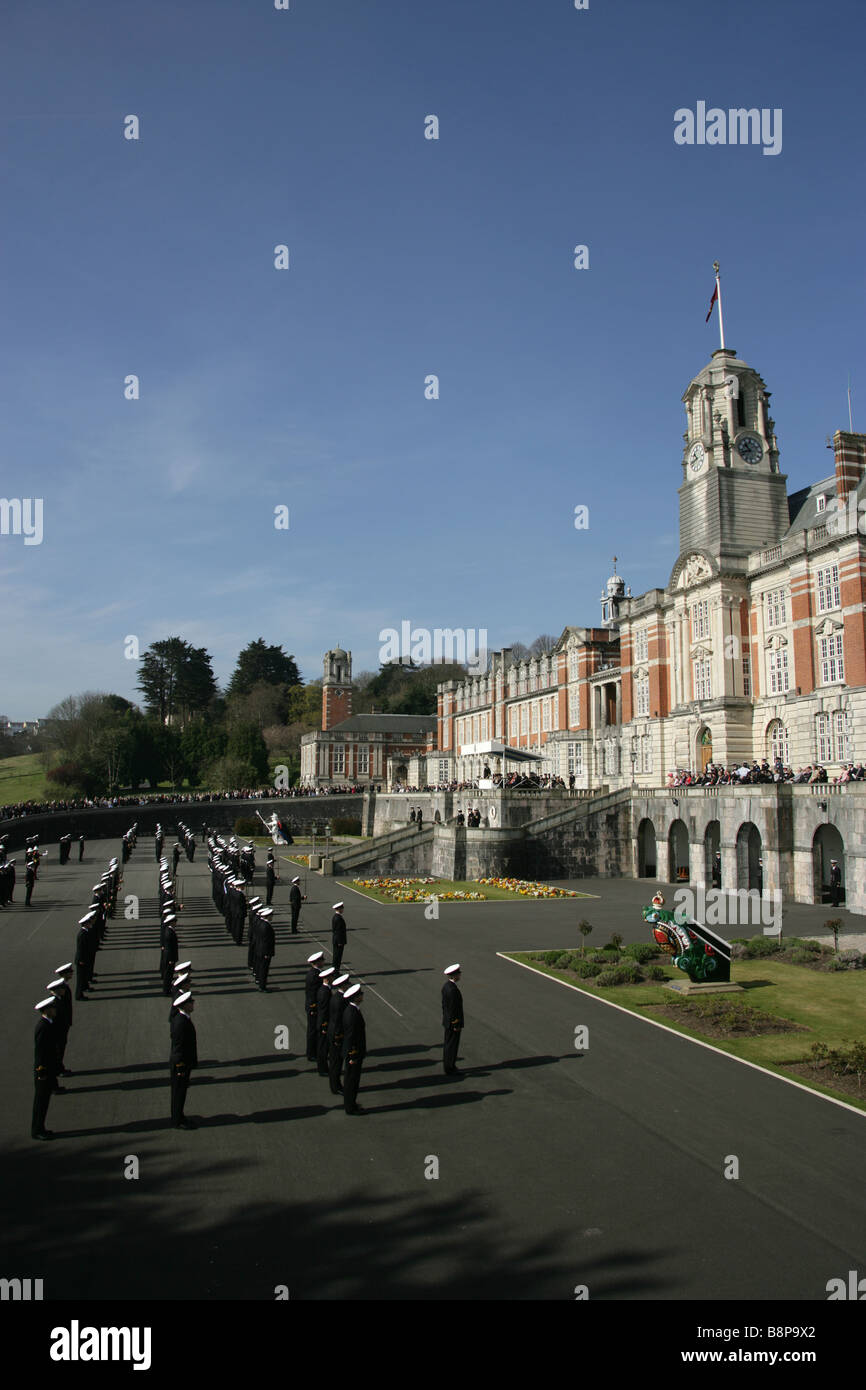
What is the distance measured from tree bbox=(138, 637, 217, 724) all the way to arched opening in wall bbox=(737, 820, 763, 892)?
9700 centimetres

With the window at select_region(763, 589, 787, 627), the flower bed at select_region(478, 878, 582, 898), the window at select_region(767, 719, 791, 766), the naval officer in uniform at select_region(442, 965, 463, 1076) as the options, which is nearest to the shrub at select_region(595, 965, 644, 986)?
the naval officer in uniform at select_region(442, 965, 463, 1076)

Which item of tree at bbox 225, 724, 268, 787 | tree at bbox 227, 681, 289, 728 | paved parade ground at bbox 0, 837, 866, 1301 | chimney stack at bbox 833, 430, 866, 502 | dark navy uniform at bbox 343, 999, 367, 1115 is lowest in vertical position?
paved parade ground at bbox 0, 837, 866, 1301

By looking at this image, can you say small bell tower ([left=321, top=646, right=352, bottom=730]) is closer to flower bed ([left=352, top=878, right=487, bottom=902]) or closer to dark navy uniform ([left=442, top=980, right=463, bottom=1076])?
flower bed ([left=352, top=878, right=487, bottom=902])

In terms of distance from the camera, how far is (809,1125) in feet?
36.3

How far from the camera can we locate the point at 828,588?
38.1m

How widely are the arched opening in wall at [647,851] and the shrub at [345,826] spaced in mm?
36363

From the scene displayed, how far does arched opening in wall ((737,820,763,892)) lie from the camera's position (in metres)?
36.2

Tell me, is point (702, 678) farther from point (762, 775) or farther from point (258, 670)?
point (258, 670)

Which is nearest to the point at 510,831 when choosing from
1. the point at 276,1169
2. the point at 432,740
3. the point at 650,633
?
the point at 650,633

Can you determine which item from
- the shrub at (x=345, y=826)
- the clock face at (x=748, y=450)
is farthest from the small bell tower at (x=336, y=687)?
the clock face at (x=748, y=450)

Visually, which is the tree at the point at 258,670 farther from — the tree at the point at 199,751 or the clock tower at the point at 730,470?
the clock tower at the point at 730,470

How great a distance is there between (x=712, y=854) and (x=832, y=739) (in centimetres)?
703

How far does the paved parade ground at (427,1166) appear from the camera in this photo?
7.52m
